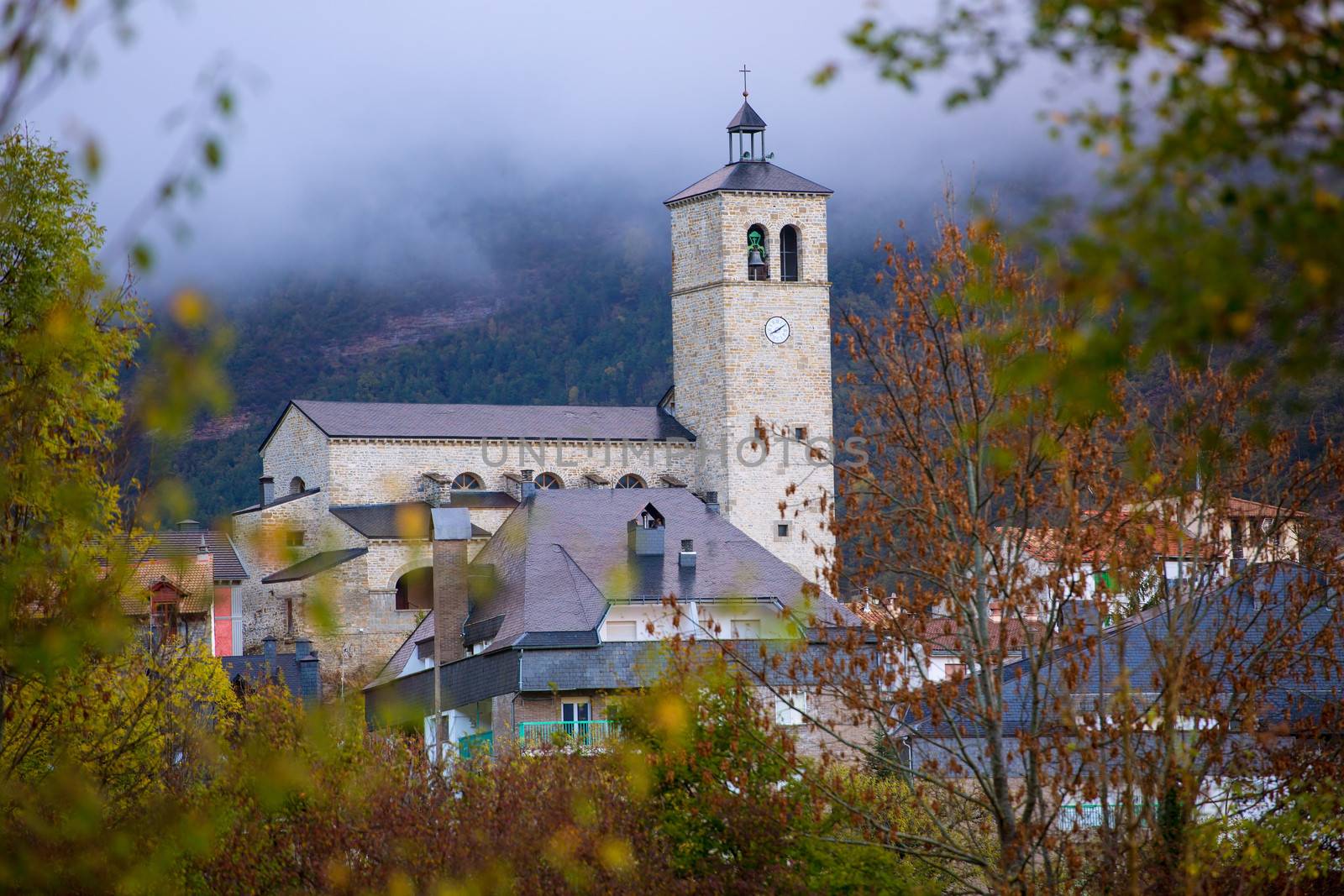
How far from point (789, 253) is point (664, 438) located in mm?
7054

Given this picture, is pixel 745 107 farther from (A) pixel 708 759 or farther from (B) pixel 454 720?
(A) pixel 708 759

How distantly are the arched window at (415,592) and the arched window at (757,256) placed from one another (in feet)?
46.3

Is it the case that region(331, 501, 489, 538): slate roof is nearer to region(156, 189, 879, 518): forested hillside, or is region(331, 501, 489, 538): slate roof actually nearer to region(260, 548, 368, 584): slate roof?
region(260, 548, 368, 584): slate roof

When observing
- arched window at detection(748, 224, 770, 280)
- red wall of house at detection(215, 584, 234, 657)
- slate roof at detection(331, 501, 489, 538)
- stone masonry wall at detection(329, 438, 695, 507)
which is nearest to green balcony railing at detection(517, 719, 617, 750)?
slate roof at detection(331, 501, 489, 538)

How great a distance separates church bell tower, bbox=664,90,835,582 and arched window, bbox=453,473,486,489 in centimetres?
654

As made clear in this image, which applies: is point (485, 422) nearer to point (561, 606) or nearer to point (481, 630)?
point (481, 630)

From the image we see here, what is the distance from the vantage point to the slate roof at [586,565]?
29.2 meters

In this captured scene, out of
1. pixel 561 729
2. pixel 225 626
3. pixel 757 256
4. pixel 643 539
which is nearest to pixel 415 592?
pixel 225 626

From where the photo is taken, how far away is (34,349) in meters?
5.33

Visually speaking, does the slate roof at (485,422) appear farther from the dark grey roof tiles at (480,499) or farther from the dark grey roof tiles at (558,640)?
the dark grey roof tiles at (558,640)

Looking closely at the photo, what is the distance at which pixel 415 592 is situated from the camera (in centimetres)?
4469

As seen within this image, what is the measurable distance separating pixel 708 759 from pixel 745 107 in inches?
1718

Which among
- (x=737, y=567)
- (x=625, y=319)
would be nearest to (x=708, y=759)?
(x=737, y=567)

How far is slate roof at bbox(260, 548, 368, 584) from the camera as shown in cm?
4259
